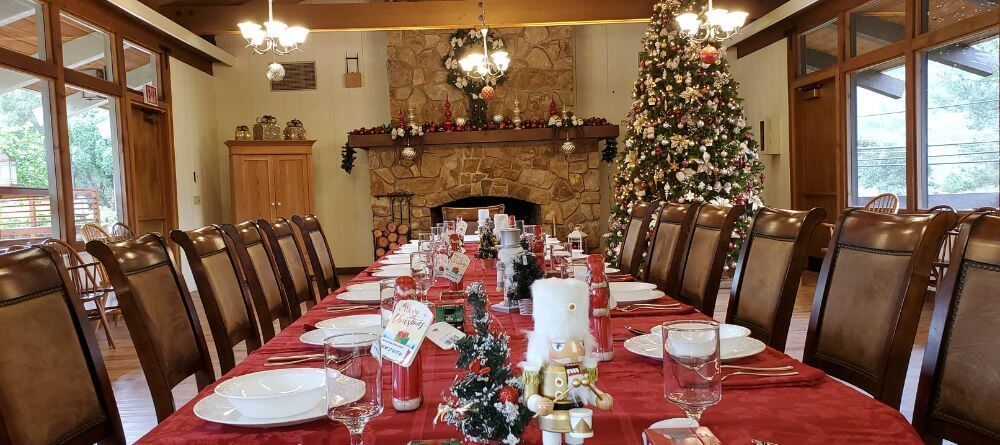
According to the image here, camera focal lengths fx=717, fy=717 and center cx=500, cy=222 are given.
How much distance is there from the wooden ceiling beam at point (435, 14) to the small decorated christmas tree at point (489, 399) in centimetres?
643

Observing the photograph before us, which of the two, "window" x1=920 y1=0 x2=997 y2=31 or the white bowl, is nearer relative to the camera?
the white bowl

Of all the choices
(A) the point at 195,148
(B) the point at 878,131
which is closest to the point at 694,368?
(B) the point at 878,131

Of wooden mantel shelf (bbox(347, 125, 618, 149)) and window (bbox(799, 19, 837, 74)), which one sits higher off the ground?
window (bbox(799, 19, 837, 74))

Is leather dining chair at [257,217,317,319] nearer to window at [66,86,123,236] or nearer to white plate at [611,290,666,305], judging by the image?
white plate at [611,290,666,305]

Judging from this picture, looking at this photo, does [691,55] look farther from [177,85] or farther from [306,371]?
[306,371]

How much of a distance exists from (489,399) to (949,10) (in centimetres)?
580

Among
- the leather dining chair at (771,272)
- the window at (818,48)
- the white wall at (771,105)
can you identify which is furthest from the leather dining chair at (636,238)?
the white wall at (771,105)

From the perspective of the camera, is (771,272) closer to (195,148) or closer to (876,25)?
(876,25)

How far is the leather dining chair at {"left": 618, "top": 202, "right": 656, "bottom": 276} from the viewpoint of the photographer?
3.27 meters

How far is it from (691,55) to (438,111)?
315 centimetres

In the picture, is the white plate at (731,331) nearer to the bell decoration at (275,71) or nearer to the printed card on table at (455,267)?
the printed card on table at (455,267)

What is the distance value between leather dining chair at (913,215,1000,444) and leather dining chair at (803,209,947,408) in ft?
0.30

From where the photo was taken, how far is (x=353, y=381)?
101 centimetres

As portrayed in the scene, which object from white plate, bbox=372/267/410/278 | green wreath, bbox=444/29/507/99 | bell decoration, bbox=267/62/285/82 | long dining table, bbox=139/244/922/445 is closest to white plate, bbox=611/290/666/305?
long dining table, bbox=139/244/922/445
